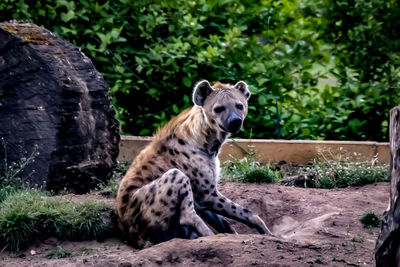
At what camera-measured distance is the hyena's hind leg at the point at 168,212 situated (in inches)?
184

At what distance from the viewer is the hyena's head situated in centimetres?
517

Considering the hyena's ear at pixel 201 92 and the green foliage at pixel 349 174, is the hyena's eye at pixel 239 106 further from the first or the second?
the green foliage at pixel 349 174

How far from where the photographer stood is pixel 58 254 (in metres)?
4.45

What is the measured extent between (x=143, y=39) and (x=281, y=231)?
11.1 feet

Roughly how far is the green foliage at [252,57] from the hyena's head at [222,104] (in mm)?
2132

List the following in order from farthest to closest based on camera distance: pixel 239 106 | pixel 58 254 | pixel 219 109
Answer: pixel 239 106, pixel 219 109, pixel 58 254

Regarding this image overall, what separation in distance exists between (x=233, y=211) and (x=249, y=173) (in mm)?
1184

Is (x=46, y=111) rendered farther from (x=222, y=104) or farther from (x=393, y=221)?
(x=393, y=221)

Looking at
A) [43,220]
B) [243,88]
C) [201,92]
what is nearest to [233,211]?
[201,92]

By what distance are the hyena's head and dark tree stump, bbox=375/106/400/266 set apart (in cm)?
191

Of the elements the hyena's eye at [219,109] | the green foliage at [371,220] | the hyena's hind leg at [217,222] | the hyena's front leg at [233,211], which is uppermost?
the hyena's eye at [219,109]

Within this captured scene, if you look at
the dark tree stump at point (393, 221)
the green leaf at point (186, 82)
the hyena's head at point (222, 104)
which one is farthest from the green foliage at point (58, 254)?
the green leaf at point (186, 82)

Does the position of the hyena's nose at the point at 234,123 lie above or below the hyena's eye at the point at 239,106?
below


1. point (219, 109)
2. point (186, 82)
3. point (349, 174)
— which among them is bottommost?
point (349, 174)
